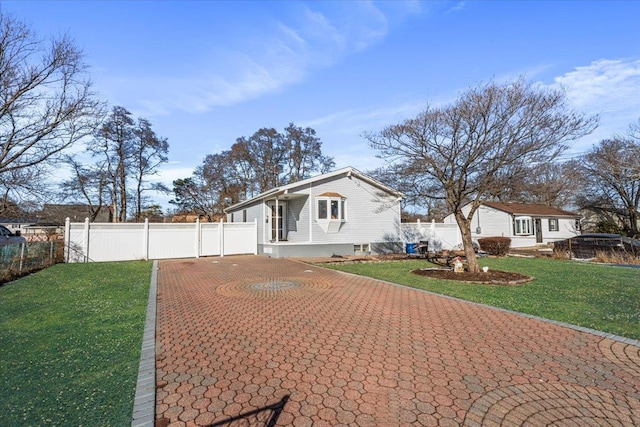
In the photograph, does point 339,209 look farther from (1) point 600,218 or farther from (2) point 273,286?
(1) point 600,218

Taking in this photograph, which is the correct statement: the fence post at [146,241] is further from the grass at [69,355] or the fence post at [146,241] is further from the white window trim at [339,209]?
the white window trim at [339,209]

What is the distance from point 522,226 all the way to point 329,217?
2124 centimetres

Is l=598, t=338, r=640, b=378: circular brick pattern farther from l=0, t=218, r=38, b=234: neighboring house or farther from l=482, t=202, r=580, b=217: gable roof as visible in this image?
l=482, t=202, r=580, b=217: gable roof

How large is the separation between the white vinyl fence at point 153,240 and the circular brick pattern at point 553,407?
16853 mm

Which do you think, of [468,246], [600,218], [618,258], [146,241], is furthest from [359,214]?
[600,218]

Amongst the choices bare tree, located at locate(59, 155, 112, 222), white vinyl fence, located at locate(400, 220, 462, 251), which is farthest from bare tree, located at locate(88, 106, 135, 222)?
white vinyl fence, located at locate(400, 220, 462, 251)

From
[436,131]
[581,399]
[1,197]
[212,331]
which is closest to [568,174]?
[436,131]

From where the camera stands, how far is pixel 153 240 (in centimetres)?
1669

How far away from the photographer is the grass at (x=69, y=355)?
9.04 ft

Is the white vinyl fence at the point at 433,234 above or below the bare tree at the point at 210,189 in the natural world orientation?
below

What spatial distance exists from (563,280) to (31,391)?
12252 millimetres

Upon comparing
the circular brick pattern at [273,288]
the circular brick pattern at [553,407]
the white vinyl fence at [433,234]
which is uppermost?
the white vinyl fence at [433,234]

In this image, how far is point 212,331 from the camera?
499 centimetres

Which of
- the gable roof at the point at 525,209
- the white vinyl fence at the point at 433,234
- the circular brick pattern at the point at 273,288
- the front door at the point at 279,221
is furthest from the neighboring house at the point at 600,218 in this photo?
the circular brick pattern at the point at 273,288
